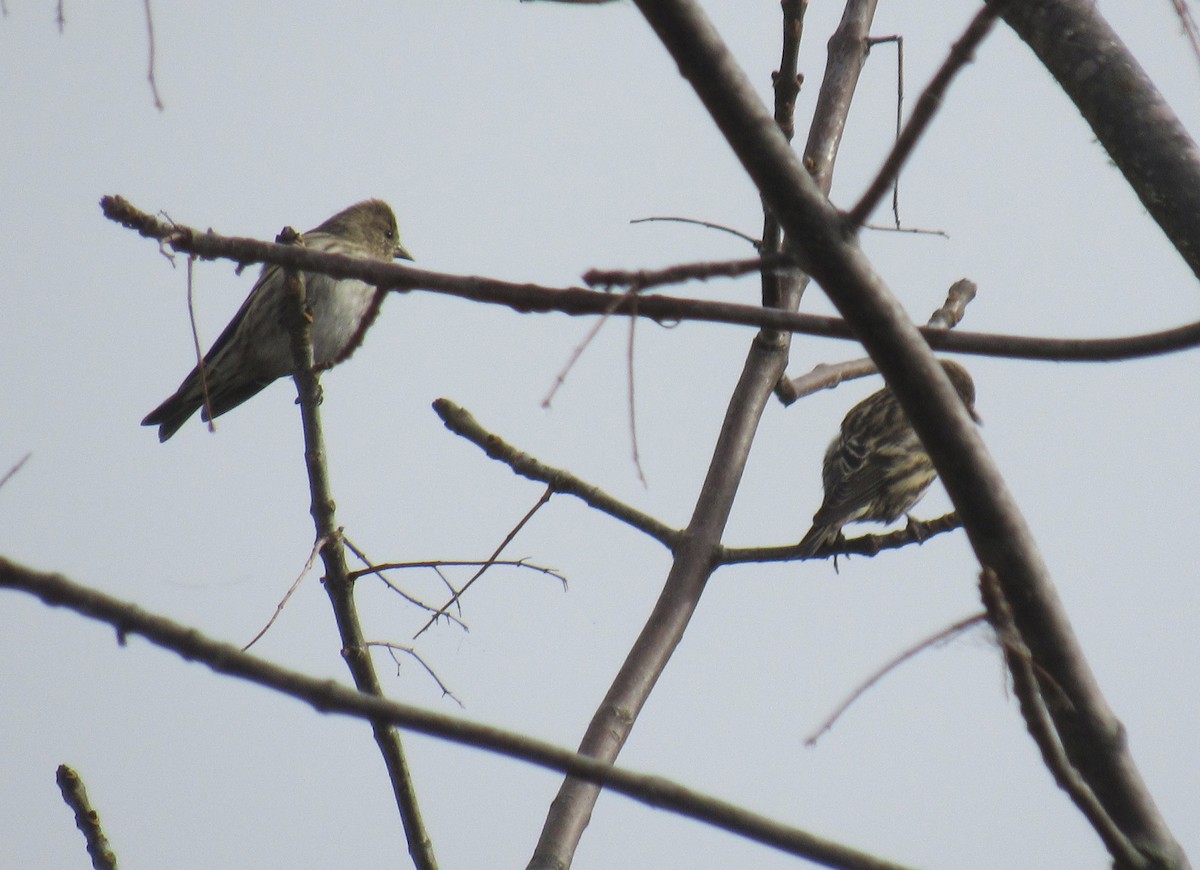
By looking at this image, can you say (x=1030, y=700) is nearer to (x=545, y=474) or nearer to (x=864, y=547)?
(x=545, y=474)

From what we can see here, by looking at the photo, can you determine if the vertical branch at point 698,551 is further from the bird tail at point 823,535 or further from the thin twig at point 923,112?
the thin twig at point 923,112

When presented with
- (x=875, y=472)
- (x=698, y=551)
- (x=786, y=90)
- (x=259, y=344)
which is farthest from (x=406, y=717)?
(x=259, y=344)

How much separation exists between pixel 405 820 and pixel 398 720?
8.15 ft

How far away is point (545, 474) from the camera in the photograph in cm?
413

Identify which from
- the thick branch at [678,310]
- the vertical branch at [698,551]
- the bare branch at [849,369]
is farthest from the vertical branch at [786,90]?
the thick branch at [678,310]

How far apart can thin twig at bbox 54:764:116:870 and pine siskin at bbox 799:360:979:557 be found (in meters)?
4.39

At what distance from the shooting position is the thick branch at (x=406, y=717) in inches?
59.1

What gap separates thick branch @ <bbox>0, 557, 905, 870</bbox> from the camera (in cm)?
150

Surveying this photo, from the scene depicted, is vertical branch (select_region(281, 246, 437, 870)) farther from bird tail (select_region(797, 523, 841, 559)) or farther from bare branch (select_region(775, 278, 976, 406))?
bird tail (select_region(797, 523, 841, 559))

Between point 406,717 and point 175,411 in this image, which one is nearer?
point 406,717

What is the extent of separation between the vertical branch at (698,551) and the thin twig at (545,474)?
0.34ft

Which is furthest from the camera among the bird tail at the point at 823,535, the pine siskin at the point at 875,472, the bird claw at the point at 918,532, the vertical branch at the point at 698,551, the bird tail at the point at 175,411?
the bird tail at the point at 175,411

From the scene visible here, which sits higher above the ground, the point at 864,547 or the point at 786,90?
the point at 786,90

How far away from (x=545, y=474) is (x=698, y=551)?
0.52 meters
